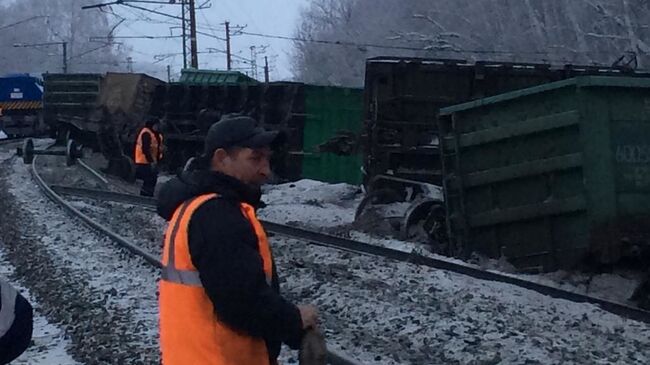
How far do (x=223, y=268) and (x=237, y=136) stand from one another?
0.50 meters

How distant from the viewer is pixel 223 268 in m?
3.14

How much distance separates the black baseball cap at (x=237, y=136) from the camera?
3.40 metres

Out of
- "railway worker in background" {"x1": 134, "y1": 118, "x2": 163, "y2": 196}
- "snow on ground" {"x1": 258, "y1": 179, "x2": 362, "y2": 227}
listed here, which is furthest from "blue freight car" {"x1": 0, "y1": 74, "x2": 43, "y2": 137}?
"railway worker in background" {"x1": 134, "y1": 118, "x2": 163, "y2": 196}

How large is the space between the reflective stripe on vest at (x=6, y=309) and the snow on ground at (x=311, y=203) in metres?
13.4

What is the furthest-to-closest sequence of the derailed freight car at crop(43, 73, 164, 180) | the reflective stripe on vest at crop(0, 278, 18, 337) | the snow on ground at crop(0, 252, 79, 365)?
the derailed freight car at crop(43, 73, 164, 180), the snow on ground at crop(0, 252, 79, 365), the reflective stripe on vest at crop(0, 278, 18, 337)

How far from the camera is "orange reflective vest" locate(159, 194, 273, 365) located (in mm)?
3229

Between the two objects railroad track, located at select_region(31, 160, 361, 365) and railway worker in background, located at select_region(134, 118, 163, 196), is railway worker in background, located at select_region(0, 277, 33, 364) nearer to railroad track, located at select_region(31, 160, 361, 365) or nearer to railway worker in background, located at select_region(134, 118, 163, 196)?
railroad track, located at select_region(31, 160, 361, 365)

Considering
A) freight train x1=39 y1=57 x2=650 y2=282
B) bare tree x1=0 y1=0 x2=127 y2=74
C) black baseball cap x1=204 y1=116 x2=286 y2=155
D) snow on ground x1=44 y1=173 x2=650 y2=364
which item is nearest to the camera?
black baseball cap x1=204 y1=116 x2=286 y2=155

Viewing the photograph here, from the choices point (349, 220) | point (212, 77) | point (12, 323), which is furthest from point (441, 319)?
point (212, 77)

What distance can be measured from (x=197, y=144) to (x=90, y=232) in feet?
38.3

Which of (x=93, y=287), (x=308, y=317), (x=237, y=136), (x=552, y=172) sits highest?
(x=237, y=136)

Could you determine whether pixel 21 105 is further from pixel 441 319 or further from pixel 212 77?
pixel 441 319

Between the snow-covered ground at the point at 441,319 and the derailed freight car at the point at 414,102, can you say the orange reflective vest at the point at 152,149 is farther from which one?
the snow-covered ground at the point at 441,319

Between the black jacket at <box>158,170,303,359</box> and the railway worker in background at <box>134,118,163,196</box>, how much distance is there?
16699 millimetres
